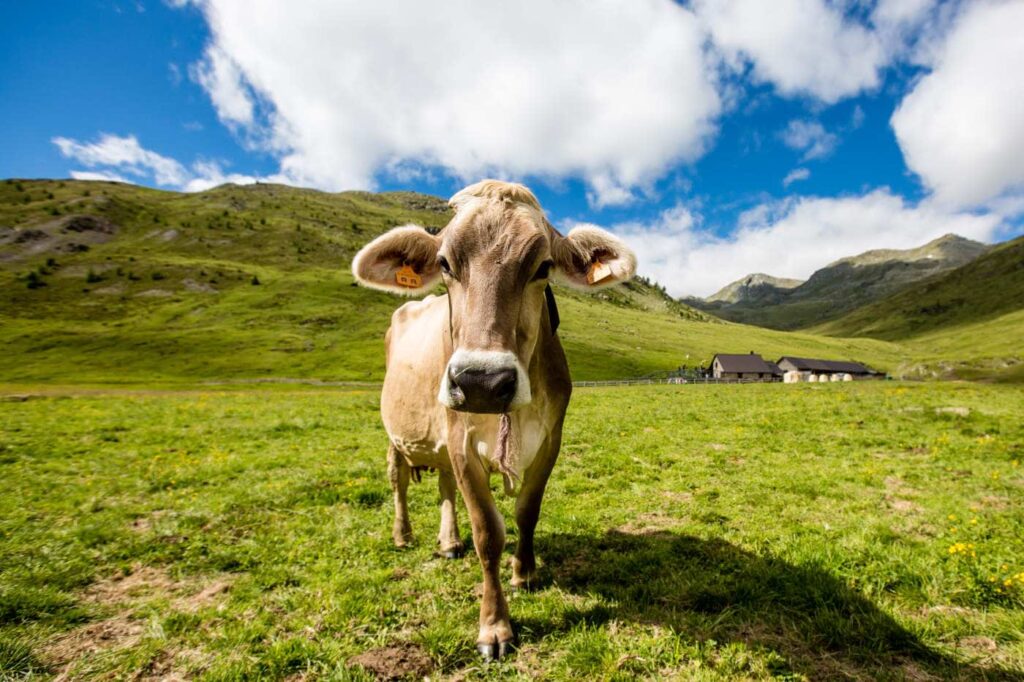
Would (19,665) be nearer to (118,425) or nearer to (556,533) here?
(556,533)

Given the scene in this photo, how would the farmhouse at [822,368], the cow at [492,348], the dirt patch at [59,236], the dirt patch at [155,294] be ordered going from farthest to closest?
the dirt patch at [59,236]
the dirt patch at [155,294]
the farmhouse at [822,368]
the cow at [492,348]

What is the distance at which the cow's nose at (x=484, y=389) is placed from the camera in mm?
3416

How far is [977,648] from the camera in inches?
161

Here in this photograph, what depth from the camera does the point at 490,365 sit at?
135 inches

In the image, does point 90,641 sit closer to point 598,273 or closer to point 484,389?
point 484,389

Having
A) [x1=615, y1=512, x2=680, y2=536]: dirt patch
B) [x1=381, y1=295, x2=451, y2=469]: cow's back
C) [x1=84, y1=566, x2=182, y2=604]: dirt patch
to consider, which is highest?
[x1=381, y1=295, x2=451, y2=469]: cow's back

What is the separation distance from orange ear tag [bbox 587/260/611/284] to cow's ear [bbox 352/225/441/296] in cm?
158


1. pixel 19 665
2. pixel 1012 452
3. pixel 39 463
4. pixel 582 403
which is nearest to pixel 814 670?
pixel 19 665

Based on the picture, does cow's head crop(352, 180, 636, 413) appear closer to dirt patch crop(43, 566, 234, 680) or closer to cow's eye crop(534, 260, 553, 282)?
cow's eye crop(534, 260, 553, 282)

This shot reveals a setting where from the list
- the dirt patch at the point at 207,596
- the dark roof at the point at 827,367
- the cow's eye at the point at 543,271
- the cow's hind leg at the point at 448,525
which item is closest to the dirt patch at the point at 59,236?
the dirt patch at the point at 207,596

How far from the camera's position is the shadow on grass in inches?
156

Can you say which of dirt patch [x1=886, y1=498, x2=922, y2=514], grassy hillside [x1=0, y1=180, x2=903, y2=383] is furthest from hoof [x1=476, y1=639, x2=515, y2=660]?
grassy hillside [x1=0, y1=180, x2=903, y2=383]

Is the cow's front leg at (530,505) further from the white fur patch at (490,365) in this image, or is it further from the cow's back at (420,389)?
the white fur patch at (490,365)

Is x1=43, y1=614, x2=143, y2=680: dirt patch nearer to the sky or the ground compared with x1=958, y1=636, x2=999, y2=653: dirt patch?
nearer to the ground
